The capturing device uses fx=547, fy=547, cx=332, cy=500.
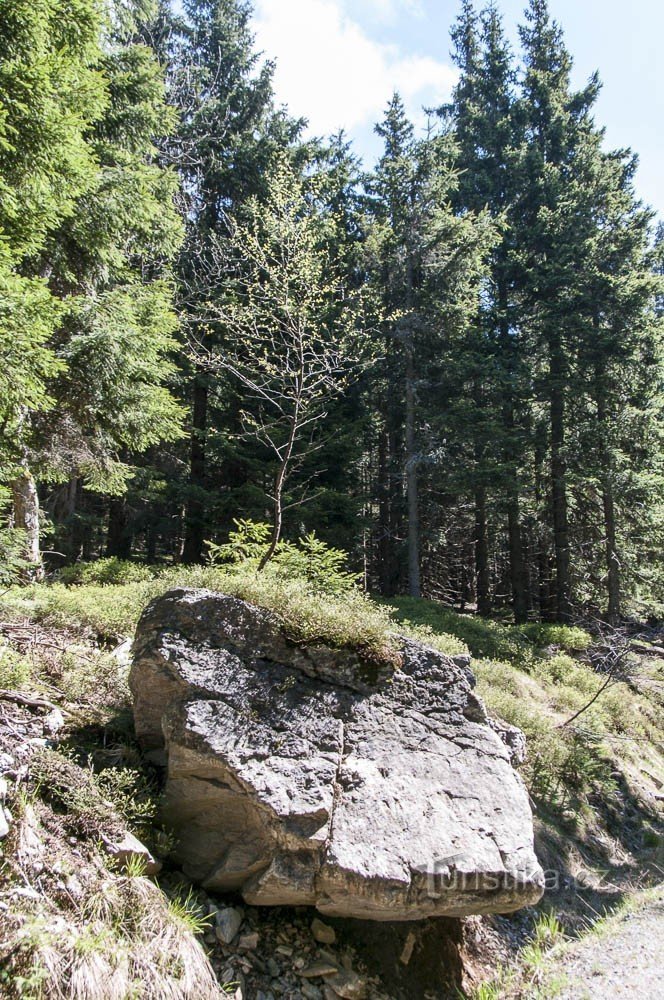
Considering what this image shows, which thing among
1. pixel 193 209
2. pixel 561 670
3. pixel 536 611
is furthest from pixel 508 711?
pixel 193 209

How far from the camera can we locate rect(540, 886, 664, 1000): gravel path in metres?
3.69

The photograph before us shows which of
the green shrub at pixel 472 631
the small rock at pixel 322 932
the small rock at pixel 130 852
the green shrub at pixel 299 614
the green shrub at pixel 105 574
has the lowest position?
the small rock at pixel 322 932

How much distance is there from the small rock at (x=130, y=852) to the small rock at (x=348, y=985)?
137cm

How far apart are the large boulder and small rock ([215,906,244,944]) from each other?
15 centimetres

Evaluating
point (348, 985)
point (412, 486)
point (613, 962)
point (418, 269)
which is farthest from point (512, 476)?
point (348, 985)


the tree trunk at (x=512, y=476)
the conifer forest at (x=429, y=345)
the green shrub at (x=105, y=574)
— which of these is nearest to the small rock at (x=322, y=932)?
the green shrub at (x=105, y=574)

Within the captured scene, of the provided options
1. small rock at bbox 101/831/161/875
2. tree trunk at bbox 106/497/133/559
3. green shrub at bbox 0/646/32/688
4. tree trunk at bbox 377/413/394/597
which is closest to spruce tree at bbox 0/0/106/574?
green shrub at bbox 0/646/32/688

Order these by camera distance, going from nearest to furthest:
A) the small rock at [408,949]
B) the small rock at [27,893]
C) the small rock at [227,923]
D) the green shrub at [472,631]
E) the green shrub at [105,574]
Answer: the small rock at [27,893] → the small rock at [227,923] → the small rock at [408,949] → the green shrub at [105,574] → the green shrub at [472,631]

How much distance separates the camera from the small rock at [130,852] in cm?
329

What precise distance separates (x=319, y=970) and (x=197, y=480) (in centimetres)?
1192

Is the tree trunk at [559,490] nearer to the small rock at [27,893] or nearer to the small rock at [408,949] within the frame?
the small rock at [408,949]

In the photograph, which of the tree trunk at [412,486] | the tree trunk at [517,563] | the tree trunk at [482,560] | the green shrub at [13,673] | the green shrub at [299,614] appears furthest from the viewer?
the tree trunk at [482,560]

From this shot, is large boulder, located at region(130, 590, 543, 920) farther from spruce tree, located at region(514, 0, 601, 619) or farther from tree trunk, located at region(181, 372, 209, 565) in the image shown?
spruce tree, located at region(514, 0, 601, 619)

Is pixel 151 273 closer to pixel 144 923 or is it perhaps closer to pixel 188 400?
pixel 188 400
